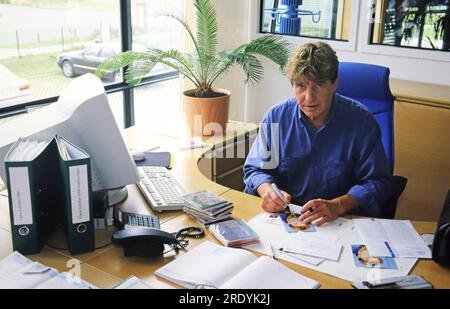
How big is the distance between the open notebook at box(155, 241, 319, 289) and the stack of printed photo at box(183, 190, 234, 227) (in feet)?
0.73

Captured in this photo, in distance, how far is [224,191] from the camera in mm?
2049

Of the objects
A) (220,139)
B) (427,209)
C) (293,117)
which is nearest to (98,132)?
(293,117)

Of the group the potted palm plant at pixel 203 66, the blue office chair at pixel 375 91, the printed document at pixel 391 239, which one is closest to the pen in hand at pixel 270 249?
the printed document at pixel 391 239

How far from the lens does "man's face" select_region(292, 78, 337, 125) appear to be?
2.00 meters

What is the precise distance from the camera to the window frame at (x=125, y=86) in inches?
124


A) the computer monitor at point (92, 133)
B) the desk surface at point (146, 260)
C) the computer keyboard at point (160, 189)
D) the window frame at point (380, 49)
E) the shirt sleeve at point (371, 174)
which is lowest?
the desk surface at point (146, 260)

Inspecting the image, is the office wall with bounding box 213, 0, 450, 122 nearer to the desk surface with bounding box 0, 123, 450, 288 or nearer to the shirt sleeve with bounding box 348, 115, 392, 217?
the shirt sleeve with bounding box 348, 115, 392, 217

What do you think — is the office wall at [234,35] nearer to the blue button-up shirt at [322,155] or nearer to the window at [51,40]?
the window at [51,40]

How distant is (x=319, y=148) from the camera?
2.11 m

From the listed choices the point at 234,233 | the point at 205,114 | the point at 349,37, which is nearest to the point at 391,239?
the point at 234,233

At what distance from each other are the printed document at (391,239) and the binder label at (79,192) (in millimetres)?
882

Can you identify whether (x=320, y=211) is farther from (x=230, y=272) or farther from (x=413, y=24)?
(x=413, y=24)

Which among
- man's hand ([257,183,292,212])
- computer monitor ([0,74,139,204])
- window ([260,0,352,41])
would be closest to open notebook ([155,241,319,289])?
man's hand ([257,183,292,212])

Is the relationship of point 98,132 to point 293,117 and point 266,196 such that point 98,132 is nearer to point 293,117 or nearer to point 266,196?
point 266,196
